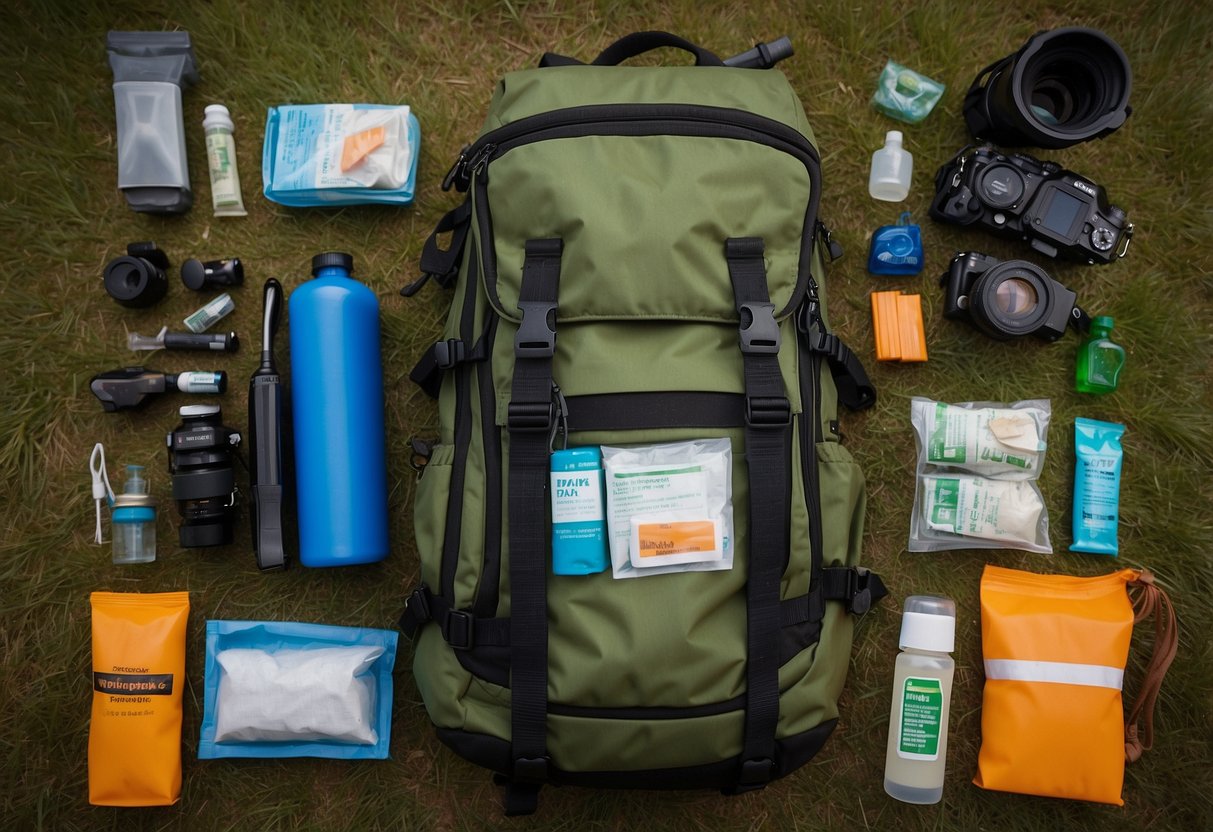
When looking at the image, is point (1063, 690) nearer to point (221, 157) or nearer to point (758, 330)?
point (758, 330)

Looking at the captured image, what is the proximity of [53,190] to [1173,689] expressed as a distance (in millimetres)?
3606

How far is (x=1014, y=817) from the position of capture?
202 centimetres

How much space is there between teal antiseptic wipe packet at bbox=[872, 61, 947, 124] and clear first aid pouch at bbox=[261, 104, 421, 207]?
55.3 inches

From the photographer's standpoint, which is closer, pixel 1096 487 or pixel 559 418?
pixel 559 418

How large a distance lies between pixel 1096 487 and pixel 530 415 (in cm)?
167

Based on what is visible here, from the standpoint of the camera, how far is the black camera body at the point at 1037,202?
1989mm

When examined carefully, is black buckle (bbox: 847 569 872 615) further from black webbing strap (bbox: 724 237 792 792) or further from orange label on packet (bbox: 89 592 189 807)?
orange label on packet (bbox: 89 592 189 807)

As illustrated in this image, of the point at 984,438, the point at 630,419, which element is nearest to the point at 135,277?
the point at 630,419

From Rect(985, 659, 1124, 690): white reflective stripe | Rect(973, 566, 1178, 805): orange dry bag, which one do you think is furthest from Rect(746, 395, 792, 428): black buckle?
Rect(985, 659, 1124, 690): white reflective stripe

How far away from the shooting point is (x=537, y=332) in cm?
153

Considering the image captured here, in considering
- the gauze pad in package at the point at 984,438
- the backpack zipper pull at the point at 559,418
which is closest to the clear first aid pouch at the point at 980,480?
the gauze pad in package at the point at 984,438

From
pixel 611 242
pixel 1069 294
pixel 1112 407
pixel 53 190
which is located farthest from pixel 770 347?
pixel 53 190

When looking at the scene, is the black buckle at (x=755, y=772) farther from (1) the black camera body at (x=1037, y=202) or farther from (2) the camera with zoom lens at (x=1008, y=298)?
(1) the black camera body at (x=1037, y=202)

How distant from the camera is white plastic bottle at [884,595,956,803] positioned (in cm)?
184
